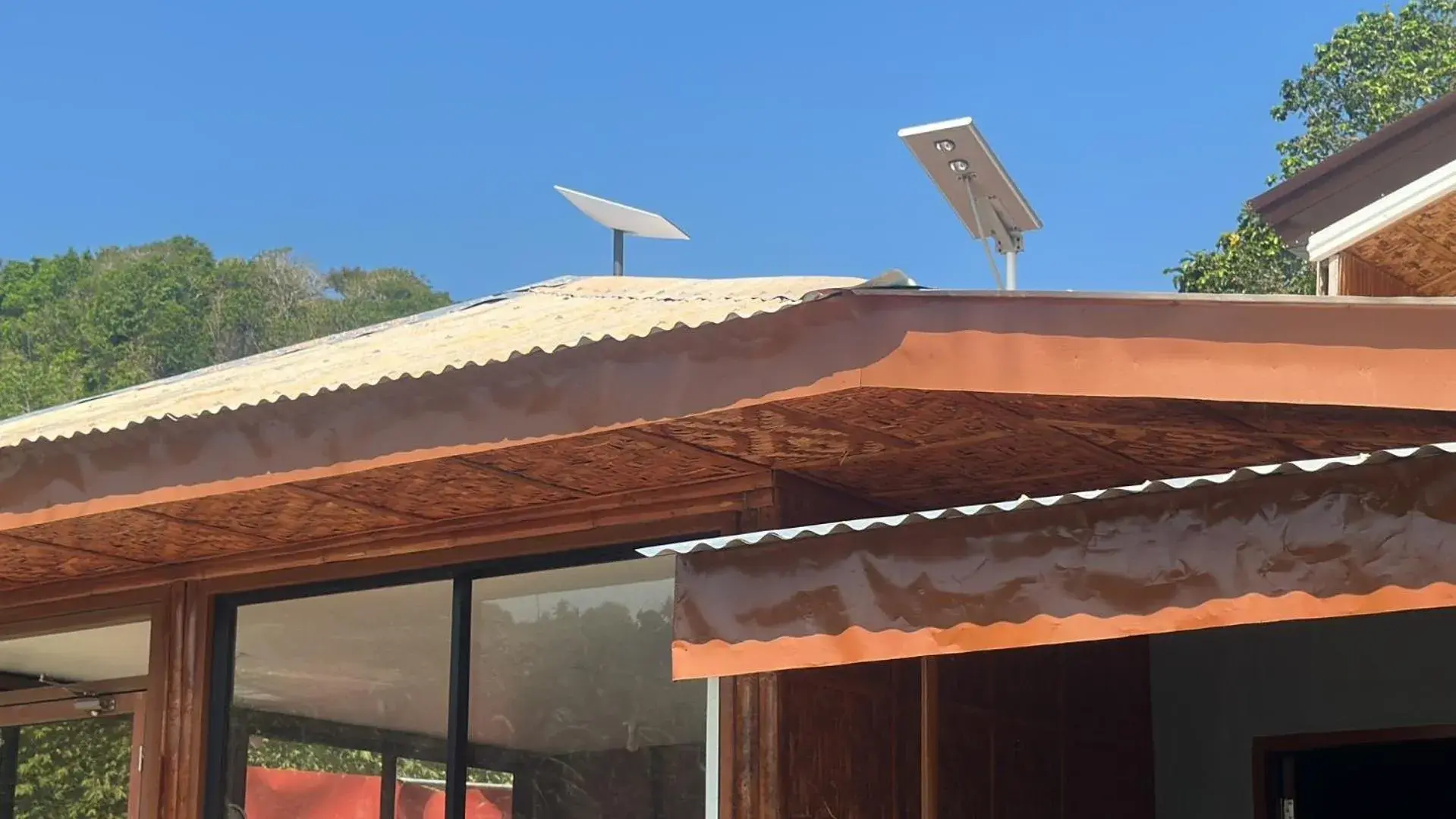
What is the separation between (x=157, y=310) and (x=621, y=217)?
5049 cm

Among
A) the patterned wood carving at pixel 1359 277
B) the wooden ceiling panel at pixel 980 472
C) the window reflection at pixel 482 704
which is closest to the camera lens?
the wooden ceiling panel at pixel 980 472

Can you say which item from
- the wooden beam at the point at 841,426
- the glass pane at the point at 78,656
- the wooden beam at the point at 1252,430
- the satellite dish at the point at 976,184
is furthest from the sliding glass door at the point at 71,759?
the wooden beam at the point at 1252,430

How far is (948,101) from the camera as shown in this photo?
96688 mm

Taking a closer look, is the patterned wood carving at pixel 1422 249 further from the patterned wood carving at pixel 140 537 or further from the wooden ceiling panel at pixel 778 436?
the patterned wood carving at pixel 140 537

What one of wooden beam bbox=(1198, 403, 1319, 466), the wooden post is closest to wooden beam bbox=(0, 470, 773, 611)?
the wooden post

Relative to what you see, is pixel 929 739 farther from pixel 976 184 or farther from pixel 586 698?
pixel 976 184

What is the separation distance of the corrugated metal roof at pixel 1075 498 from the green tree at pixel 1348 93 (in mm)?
23729

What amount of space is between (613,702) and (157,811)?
2126mm

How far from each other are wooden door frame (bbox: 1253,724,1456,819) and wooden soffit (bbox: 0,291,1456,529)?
3646mm

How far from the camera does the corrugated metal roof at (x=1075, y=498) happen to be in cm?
338

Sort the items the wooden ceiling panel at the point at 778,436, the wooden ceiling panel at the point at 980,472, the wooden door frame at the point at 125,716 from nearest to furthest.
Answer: the wooden ceiling panel at the point at 778,436 < the wooden ceiling panel at the point at 980,472 < the wooden door frame at the point at 125,716

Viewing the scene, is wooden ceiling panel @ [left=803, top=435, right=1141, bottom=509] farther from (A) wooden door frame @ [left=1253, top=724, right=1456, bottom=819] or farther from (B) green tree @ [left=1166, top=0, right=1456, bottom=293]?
(B) green tree @ [left=1166, top=0, right=1456, bottom=293]

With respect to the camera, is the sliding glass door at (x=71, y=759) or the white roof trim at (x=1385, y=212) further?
the sliding glass door at (x=71, y=759)

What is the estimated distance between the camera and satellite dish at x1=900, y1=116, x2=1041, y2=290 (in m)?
4.95
